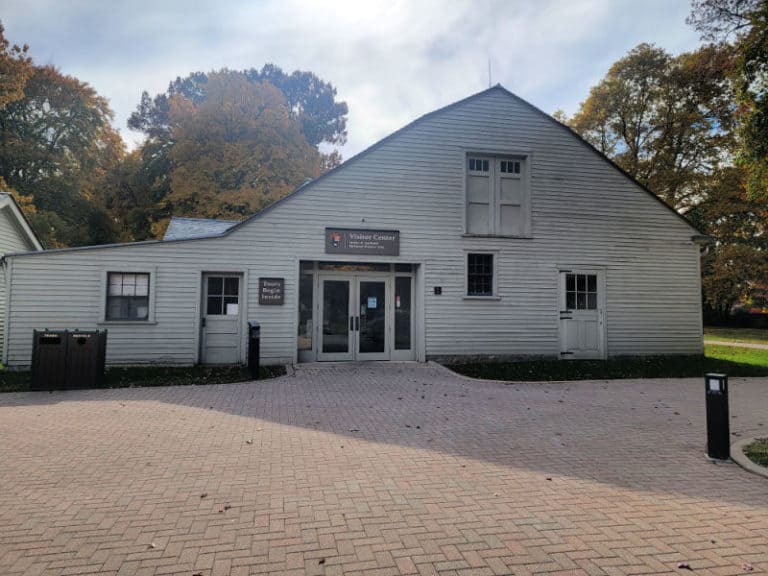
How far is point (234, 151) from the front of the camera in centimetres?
2812

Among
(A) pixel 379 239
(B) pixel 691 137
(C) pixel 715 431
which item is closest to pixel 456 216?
(A) pixel 379 239

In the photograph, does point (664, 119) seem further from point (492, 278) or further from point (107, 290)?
point (107, 290)

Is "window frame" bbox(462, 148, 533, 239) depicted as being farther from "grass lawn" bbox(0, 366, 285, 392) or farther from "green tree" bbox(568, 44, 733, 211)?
"green tree" bbox(568, 44, 733, 211)

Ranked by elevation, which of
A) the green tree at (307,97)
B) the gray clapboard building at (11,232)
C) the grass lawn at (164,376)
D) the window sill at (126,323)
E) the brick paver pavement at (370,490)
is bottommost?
the brick paver pavement at (370,490)

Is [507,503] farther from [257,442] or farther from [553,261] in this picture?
[553,261]

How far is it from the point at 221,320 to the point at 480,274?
7309mm

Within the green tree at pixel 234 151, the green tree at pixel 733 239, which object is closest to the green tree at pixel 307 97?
the green tree at pixel 234 151

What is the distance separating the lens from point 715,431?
5.21m

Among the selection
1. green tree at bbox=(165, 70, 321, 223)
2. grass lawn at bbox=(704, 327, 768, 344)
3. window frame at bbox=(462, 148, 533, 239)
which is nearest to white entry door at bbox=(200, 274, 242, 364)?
window frame at bbox=(462, 148, 533, 239)

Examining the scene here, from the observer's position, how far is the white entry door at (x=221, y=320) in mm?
12367

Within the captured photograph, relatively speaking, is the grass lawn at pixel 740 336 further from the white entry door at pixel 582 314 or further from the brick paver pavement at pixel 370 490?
the brick paver pavement at pixel 370 490

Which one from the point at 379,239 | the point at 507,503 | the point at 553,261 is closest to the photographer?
the point at 507,503

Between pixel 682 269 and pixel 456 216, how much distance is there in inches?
294

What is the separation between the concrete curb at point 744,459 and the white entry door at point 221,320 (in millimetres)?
10500
